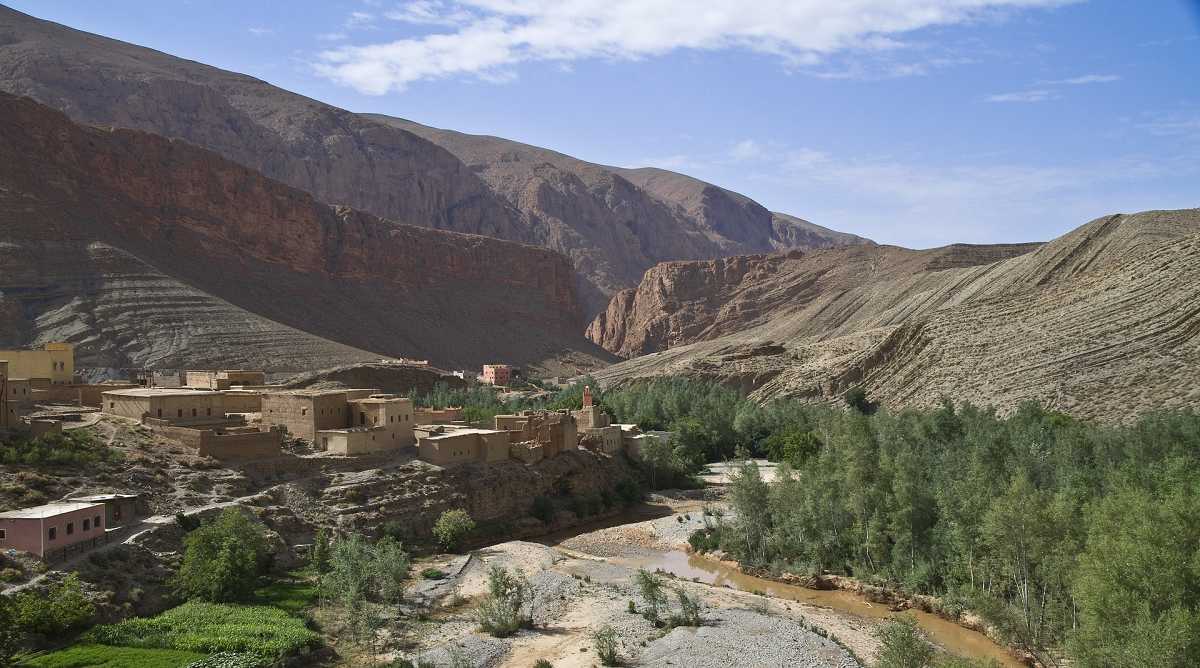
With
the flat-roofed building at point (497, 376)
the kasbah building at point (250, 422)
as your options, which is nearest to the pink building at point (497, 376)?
the flat-roofed building at point (497, 376)

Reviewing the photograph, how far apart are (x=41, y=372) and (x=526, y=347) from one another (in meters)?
78.7

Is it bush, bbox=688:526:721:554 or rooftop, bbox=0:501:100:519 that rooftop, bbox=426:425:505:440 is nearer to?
bush, bbox=688:526:721:554

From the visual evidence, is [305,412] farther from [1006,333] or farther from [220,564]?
[1006,333]

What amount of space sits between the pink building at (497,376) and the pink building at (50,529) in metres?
63.5

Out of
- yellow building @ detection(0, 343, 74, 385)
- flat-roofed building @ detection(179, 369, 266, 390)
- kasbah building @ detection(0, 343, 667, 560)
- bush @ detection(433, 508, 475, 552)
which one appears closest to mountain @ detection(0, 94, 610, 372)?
flat-roofed building @ detection(179, 369, 266, 390)

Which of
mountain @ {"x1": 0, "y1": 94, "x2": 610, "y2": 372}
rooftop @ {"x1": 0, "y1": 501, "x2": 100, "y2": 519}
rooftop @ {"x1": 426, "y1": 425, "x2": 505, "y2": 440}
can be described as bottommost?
rooftop @ {"x1": 0, "y1": 501, "x2": 100, "y2": 519}

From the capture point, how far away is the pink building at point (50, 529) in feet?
80.6

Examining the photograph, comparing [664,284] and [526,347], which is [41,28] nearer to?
[526,347]

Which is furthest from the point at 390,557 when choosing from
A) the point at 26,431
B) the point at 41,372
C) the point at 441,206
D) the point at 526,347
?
the point at 441,206

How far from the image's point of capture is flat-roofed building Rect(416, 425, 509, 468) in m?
39.2

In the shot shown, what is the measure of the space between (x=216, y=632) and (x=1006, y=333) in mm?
49719

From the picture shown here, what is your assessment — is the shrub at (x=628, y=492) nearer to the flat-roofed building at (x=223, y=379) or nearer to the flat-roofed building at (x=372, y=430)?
the flat-roofed building at (x=372, y=430)

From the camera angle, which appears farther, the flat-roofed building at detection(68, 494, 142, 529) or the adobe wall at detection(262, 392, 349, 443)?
the adobe wall at detection(262, 392, 349, 443)

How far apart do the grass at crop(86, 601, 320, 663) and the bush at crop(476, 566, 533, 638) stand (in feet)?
14.7
